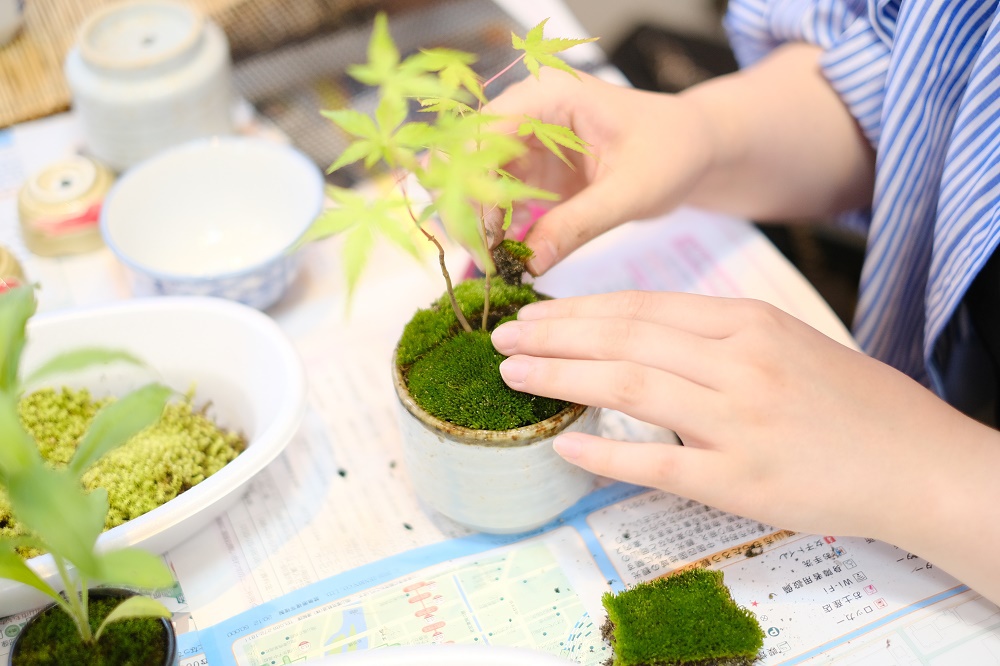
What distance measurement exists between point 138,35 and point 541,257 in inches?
25.6

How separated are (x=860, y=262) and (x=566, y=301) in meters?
1.00

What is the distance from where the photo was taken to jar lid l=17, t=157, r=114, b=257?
2.97ft

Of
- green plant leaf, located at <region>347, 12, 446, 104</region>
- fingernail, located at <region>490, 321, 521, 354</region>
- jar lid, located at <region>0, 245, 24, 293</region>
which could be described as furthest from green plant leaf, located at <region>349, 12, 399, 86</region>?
jar lid, located at <region>0, 245, 24, 293</region>

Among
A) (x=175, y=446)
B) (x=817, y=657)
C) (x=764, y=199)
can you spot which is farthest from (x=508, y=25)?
(x=817, y=657)

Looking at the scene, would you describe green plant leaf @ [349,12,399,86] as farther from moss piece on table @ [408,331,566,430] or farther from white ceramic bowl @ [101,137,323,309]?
white ceramic bowl @ [101,137,323,309]

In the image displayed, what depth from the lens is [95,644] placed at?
1.73ft

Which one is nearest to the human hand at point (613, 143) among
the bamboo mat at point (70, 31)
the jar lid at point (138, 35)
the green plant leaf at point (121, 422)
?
the green plant leaf at point (121, 422)

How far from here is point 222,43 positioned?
3.27 ft

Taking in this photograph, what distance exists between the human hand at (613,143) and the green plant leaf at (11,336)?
0.40 m

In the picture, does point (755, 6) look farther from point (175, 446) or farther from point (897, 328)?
point (175, 446)

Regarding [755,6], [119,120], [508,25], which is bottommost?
[119,120]

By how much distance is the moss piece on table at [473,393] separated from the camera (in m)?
0.59

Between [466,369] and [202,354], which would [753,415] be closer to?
[466,369]

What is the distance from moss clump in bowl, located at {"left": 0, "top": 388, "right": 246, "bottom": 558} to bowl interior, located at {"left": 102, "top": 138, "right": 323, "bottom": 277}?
0.76 ft
